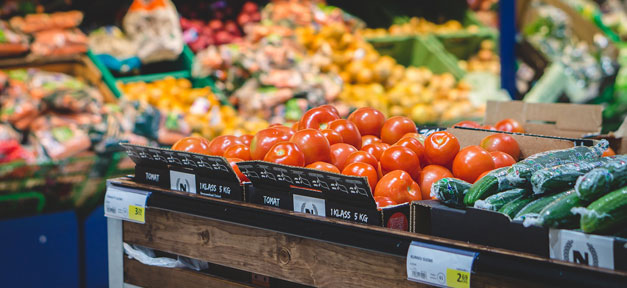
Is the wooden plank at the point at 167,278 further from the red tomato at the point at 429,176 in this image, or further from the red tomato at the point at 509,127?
the red tomato at the point at 509,127

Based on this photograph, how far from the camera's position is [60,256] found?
3332 millimetres

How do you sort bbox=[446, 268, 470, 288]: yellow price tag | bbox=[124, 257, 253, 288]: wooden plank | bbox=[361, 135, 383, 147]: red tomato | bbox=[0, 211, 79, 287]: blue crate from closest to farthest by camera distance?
bbox=[446, 268, 470, 288]: yellow price tag, bbox=[124, 257, 253, 288]: wooden plank, bbox=[361, 135, 383, 147]: red tomato, bbox=[0, 211, 79, 287]: blue crate

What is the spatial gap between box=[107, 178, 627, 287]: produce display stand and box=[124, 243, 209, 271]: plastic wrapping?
2 cm

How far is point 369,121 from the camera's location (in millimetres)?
2201

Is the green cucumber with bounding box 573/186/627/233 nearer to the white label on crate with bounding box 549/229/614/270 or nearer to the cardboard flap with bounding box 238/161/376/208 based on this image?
the white label on crate with bounding box 549/229/614/270

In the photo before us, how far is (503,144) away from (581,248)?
0.78 m

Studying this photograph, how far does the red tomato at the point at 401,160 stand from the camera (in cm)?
174

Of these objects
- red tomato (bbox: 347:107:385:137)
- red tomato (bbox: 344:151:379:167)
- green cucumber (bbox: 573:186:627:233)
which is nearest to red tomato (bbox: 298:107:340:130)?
red tomato (bbox: 347:107:385:137)

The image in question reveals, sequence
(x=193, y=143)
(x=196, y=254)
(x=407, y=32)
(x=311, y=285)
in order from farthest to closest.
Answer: (x=407, y=32) → (x=193, y=143) → (x=196, y=254) → (x=311, y=285)

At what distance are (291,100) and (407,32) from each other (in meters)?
2.35

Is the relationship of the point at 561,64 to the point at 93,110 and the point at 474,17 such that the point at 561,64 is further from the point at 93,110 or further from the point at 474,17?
the point at 93,110

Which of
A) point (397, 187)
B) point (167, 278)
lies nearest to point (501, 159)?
point (397, 187)

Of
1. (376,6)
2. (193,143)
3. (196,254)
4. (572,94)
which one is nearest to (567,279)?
→ (196,254)

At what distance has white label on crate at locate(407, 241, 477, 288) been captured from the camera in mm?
1279
